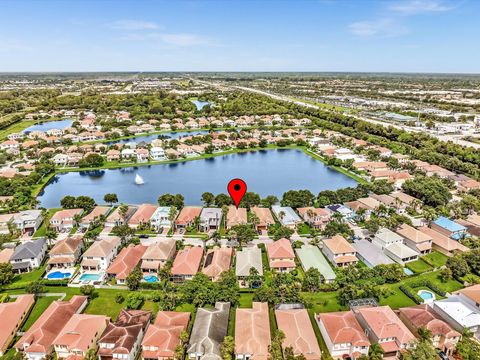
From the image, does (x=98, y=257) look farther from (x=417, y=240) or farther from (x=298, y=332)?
(x=417, y=240)

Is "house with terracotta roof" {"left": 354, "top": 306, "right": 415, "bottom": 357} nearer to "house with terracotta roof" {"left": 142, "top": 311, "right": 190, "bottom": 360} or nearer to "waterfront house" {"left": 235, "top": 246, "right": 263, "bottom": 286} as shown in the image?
"waterfront house" {"left": 235, "top": 246, "right": 263, "bottom": 286}

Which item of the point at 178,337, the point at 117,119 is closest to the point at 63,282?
the point at 178,337

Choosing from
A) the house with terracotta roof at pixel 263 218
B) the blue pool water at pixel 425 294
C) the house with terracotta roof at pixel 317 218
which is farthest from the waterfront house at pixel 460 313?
the house with terracotta roof at pixel 263 218

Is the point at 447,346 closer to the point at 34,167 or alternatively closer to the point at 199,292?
the point at 199,292

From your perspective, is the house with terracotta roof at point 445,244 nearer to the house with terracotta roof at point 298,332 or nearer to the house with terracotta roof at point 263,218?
the house with terracotta roof at point 263,218

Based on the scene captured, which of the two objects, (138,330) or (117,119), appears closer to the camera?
(138,330)

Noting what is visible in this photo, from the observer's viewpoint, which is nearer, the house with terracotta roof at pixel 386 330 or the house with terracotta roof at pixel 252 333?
the house with terracotta roof at pixel 252 333
